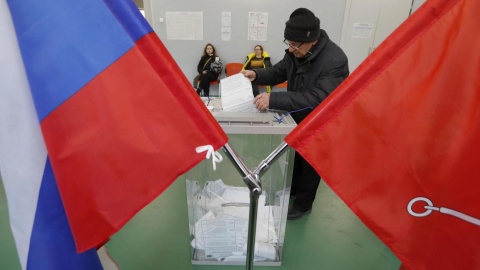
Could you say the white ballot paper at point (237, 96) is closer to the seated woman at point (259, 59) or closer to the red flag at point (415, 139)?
the red flag at point (415, 139)

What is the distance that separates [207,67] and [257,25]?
1221 mm

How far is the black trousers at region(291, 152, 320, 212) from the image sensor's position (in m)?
2.08

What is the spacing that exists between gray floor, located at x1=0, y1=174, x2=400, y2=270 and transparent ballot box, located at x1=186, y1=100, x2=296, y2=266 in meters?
0.12

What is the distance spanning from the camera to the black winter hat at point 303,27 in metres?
1.63

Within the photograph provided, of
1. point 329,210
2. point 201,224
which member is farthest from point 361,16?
point 201,224

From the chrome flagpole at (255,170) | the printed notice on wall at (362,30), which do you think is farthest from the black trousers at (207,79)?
the chrome flagpole at (255,170)

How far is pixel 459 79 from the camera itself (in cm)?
77

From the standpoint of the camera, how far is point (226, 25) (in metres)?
5.44

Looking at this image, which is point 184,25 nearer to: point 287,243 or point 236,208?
point 236,208

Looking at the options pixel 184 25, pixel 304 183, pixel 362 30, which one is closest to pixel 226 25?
pixel 184 25

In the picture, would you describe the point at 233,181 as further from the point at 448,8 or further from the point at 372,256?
the point at 448,8

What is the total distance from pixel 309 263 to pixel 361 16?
15.9ft

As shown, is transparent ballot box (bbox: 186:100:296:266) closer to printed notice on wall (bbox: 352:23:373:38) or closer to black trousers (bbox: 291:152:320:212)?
black trousers (bbox: 291:152:320:212)

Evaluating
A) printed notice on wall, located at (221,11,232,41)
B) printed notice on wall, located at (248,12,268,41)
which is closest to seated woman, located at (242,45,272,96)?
printed notice on wall, located at (248,12,268,41)
